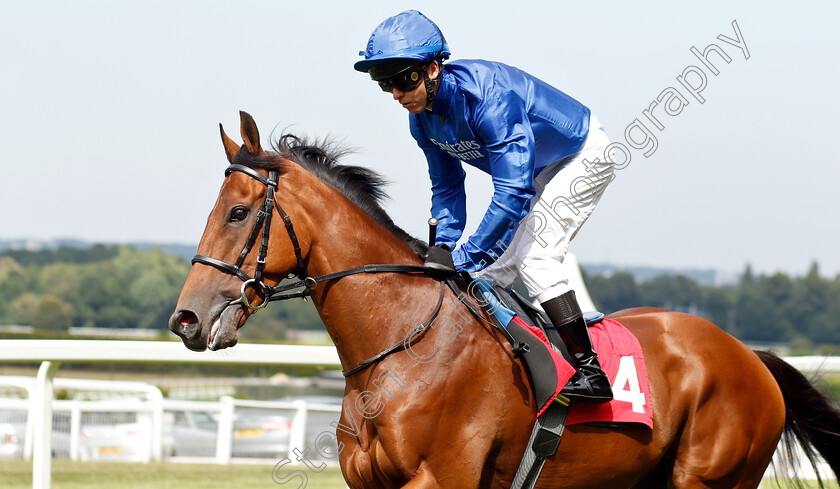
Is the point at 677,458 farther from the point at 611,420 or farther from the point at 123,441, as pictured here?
the point at 123,441

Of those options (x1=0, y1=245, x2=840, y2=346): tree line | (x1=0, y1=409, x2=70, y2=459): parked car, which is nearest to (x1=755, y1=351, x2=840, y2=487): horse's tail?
(x1=0, y1=409, x2=70, y2=459): parked car

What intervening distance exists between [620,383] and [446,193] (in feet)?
3.36

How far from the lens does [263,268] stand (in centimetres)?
269

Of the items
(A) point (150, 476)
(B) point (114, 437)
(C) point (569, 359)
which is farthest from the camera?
(B) point (114, 437)

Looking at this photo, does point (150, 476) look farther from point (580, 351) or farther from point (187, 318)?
point (580, 351)

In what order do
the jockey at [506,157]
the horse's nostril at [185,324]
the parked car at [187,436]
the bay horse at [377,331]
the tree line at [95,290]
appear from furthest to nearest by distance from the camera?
the tree line at [95,290], the parked car at [187,436], the jockey at [506,157], the bay horse at [377,331], the horse's nostril at [185,324]

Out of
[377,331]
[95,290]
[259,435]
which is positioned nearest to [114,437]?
[259,435]

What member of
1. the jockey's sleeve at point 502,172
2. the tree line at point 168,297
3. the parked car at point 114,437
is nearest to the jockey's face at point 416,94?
the jockey's sleeve at point 502,172

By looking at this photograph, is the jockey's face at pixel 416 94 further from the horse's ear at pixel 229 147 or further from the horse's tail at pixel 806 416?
the horse's tail at pixel 806 416

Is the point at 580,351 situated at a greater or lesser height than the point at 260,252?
lesser

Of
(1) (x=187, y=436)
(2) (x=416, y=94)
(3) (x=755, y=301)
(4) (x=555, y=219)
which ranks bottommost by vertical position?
(3) (x=755, y=301)

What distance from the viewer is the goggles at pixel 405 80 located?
→ 2.95 metres

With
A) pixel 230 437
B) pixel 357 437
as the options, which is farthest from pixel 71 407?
pixel 357 437

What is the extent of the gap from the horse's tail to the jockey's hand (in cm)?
194
